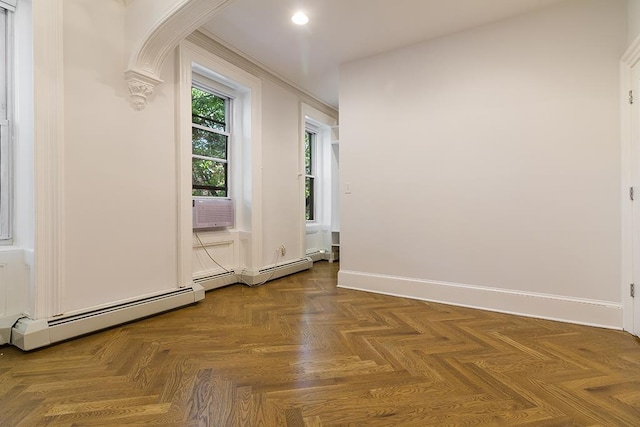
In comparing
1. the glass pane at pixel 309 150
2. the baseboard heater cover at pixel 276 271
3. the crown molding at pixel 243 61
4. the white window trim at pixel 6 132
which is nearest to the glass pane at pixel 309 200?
the glass pane at pixel 309 150

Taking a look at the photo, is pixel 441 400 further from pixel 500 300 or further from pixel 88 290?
pixel 88 290

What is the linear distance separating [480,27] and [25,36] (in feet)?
11.6

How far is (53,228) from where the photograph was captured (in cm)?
199

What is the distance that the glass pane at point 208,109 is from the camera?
3367mm

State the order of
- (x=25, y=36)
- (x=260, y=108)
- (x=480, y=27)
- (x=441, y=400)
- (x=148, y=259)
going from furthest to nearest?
1. (x=260, y=108)
2. (x=480, y=27)
3. (x=148, y=259)
4. (x=25, y=36)
5. (x=441, y=400)

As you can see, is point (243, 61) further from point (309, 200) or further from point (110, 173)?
point (309, 200)

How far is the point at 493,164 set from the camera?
107 inches

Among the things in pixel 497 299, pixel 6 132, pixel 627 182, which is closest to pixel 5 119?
pixel 6 132

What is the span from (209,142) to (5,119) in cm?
170

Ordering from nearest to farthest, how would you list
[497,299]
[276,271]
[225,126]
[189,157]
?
[497,299] → [189,157] → [225,126] → [276,271]

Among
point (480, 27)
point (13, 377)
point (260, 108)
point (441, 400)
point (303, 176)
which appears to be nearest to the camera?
point (441, 400)

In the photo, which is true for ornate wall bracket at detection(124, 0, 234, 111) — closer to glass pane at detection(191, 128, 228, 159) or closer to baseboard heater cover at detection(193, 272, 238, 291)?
glass pane at detection(191, 128, 228, 159)

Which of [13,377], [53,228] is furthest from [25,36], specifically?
[13,377]

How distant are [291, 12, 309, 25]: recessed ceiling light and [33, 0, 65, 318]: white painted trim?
1.68 meters
